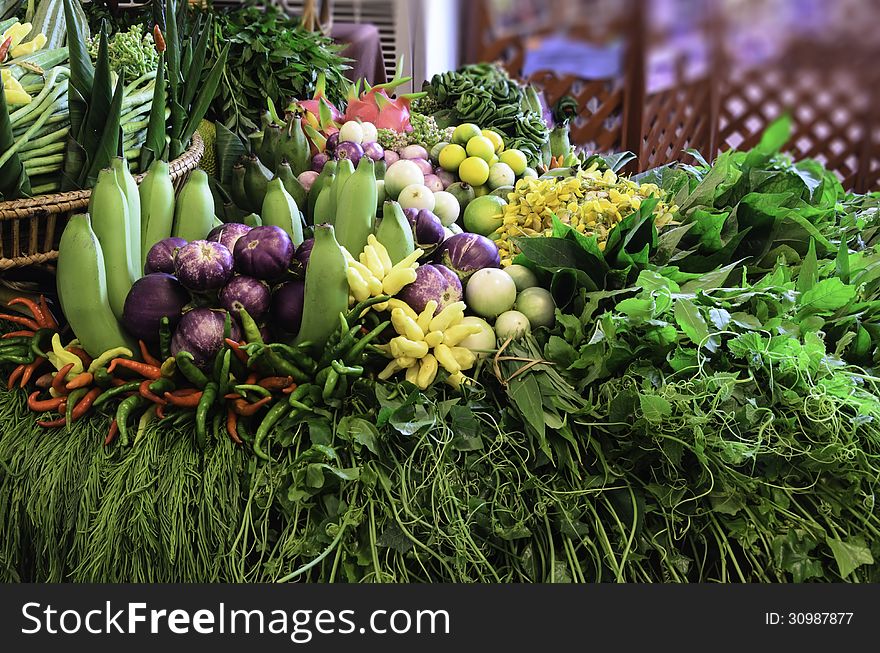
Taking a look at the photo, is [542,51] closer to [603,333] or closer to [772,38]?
[772,38]

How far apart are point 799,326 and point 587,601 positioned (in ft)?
1.76

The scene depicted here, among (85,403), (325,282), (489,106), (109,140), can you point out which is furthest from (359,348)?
(489,106)

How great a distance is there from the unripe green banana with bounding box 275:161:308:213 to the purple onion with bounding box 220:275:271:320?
0.48 m

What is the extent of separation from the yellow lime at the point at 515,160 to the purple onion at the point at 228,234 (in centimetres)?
80

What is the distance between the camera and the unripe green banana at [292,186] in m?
1.64

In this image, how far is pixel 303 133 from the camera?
6.56ft

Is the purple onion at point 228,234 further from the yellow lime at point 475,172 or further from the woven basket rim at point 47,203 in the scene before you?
the yellow lime at point 475,172

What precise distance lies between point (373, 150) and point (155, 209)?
26.9 inches

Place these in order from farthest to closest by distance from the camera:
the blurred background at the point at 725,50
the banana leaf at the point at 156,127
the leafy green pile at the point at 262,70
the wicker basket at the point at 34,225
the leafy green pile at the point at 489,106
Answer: the leafy green pile at the point at 262,70 → the leafy green pile at the point at 489,106 → the banana leaf at the point at 156,127 → the wicker basket at the point at 34,225 → the blurred background at the point at 725,50

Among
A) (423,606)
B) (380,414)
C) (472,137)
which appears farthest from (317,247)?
(472,137)

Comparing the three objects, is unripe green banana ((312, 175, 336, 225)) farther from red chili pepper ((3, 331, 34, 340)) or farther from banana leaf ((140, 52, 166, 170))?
red chili pepper ((3, 331, 34, 340))

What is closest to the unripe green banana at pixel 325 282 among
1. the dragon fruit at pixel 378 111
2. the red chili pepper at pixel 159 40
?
the red chili pepper at pixel 159 40

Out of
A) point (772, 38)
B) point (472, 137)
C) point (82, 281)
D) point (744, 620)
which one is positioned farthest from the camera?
point (472, 137)

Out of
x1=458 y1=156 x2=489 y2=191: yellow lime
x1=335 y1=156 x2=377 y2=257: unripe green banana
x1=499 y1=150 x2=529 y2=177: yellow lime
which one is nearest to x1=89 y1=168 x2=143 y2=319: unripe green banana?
x1=335 y1=156 x2=377 y2=257: unripe green banana
